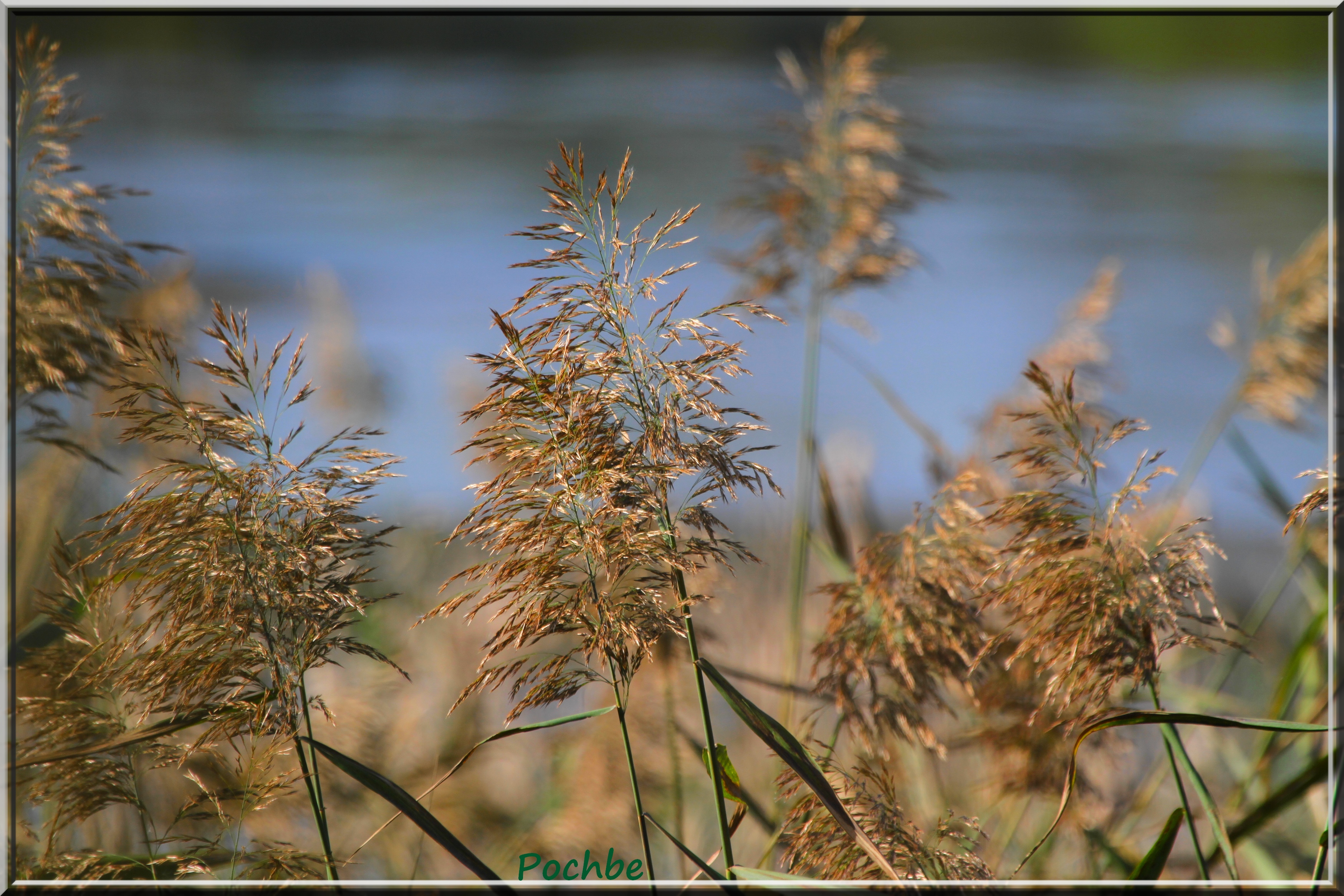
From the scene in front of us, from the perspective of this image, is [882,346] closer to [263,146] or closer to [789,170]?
[789,170]

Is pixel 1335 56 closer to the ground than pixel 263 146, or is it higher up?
closer to the ground

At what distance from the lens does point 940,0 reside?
948mm

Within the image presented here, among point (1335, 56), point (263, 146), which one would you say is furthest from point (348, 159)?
point (1335, 56)

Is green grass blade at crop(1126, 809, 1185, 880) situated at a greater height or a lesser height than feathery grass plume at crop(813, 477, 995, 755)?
lesser

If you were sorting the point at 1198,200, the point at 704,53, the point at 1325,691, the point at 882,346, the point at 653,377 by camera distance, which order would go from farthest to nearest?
the point at 1198,200 → the point at 882,346 → the point at 704,53 → the point at 1325,691 → the point at 653,377

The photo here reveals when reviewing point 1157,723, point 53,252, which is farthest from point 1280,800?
point 53,252

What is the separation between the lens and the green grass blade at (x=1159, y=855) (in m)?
0.75

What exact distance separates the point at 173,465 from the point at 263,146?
148cm

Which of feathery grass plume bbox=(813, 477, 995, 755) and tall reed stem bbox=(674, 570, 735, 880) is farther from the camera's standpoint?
feathery grass plume bbox=(813, 477, 995, 755)

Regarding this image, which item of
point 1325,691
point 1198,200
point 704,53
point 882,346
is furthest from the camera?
point 1198,200

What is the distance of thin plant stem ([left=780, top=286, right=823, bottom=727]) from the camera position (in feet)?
3.71

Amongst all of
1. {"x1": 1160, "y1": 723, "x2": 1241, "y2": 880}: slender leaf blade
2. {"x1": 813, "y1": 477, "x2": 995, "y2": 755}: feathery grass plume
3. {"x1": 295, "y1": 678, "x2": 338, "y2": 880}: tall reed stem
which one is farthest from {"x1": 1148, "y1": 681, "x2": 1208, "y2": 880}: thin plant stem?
{"x1": 295, "y1": 678, "x2": 338, "y2": 880}: tall reed stem

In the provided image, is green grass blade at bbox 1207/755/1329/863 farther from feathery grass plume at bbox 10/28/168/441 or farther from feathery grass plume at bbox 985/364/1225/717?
feathery grass plume at bbox 10/28/168/441

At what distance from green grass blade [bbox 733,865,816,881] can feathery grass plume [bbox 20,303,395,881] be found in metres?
0.37
